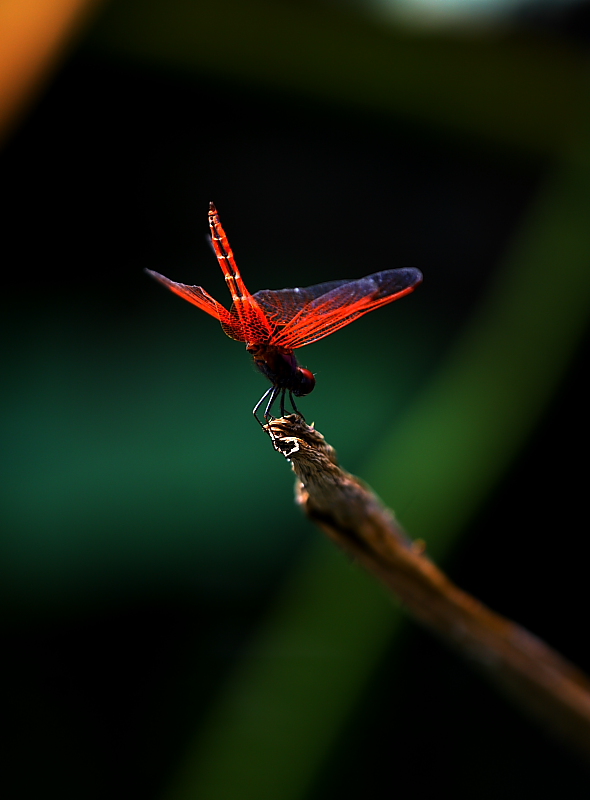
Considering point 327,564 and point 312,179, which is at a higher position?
point 312,179

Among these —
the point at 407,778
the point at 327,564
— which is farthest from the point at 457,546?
the point at 407,778

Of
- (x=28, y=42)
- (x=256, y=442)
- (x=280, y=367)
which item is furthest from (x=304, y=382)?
(x=28, y=42)

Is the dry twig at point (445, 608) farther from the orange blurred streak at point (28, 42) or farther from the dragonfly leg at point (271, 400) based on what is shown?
the orange blurred streak at point (28, 42)

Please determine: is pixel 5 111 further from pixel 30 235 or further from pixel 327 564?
pixel 327 564

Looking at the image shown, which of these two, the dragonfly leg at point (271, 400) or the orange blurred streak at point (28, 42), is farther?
the orange blurred streak at point (28, 42)

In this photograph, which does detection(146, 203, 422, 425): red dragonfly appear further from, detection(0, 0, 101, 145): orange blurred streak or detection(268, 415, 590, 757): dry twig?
detection(0, 0, 101, 145): orange blurred streak

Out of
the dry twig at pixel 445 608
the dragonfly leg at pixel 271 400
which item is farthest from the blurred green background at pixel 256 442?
the dry twig at pixel 445 608

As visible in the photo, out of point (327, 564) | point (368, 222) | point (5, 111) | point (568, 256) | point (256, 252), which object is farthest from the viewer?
point (368, 222)
